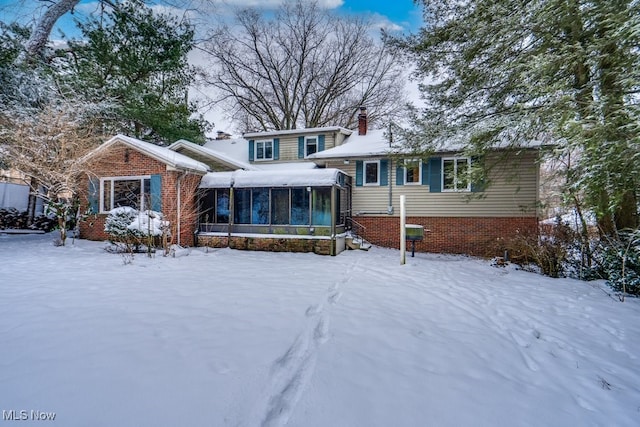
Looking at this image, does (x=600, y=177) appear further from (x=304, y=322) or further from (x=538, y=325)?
(x=304, y=322)

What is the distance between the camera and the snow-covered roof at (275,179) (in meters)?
10.4

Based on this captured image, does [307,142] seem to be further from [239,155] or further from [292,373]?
[292,373]

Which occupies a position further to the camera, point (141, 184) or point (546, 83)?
point (141, 184)

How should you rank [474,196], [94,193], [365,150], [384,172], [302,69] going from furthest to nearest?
[302,69]
[365,150]
[384,172]
[94,193]
[474,196]

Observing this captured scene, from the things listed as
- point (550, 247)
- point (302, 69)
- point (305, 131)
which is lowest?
point (550, 247)

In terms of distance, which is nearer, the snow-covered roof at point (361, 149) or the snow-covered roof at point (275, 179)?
the snow-covered roof at point (275, 179)

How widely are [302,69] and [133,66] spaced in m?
11.7

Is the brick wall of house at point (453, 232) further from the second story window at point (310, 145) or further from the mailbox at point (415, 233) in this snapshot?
the second story window at point (310, 145)

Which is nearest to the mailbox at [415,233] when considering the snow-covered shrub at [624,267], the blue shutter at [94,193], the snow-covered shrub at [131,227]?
the snow-covered shrub at [624,267]

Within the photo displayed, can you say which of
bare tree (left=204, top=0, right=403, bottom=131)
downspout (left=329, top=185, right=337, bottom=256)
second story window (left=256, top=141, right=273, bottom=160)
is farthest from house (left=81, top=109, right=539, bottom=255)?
bare tree (left=204, top=0, right=403, bottom=131)

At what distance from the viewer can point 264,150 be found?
15984 millimetres

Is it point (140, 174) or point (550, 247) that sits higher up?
point (140, 174)

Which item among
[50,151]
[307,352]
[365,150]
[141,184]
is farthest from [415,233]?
[50,151]

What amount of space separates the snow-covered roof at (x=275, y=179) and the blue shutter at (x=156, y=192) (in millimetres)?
1424
